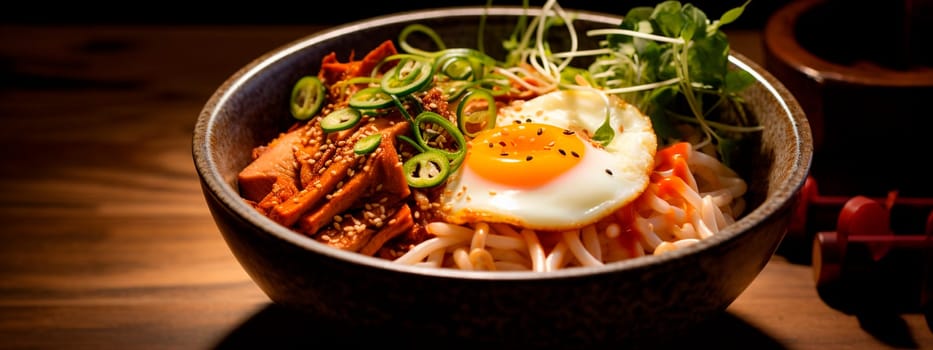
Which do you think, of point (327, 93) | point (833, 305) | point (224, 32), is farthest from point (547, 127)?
point (224, 32)

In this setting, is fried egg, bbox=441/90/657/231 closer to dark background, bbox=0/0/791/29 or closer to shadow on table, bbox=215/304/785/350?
shadow on table, bbox=215/304/785/350

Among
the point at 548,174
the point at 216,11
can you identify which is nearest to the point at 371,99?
the point at 548,174

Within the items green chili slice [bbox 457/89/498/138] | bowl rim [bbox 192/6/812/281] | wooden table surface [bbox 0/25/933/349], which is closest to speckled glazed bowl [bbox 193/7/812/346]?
bowl rim [bbox 192/6/812/281]

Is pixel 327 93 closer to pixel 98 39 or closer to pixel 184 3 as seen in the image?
pixel 98 39

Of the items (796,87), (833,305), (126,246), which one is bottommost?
(833,305)

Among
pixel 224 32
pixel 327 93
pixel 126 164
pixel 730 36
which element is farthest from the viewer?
pixel 224 32

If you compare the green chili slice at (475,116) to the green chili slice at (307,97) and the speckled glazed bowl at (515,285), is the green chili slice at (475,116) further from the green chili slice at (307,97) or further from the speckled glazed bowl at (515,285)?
the speckled glazed bowl at (515,285)

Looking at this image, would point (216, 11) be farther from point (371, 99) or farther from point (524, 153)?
point (524, 153)
